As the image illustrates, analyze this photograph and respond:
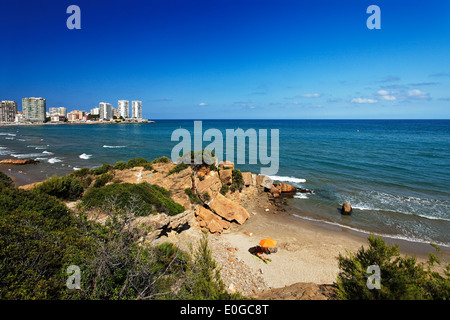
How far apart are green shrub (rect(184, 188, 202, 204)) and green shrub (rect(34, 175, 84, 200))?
7.92 m

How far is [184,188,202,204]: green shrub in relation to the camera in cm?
1947

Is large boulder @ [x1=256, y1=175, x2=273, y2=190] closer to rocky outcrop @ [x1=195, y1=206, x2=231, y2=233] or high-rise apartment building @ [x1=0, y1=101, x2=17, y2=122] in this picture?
rocky outcrop @ [x1=195, y1=206, x2=231, y2=233]

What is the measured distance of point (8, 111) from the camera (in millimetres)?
160500

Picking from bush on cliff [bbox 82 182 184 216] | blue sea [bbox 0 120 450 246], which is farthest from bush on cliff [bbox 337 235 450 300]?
blue sea [bbox 0 120 450 246]

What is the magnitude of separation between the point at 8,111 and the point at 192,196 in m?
210

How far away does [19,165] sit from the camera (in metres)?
34.8

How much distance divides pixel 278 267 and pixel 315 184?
17909 millimetres

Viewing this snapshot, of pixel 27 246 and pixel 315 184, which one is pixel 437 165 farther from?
pixel 27 246

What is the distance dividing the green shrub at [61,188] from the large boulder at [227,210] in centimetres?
965

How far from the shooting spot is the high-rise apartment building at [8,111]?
512 feet

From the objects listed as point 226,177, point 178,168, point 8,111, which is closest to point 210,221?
point 178,168
